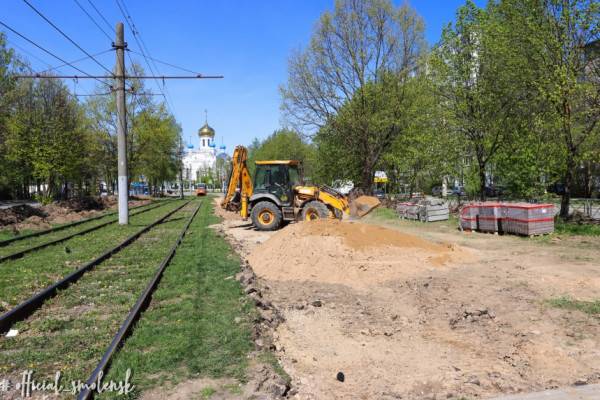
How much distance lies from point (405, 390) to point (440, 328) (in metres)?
2.16

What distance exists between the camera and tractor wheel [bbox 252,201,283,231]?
1978 centimetres

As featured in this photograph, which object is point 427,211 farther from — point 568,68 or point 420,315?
point 420,315

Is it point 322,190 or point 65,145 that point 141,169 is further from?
point 322,190

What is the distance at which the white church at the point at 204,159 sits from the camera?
426 feet

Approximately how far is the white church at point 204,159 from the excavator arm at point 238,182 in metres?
104

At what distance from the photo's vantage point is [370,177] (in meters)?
35.1

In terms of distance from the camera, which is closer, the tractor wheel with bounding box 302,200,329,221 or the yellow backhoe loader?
the tractor wheel with bounding box 302,200,329,221

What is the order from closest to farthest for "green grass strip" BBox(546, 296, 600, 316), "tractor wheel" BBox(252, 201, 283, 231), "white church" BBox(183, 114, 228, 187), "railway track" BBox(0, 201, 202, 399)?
"railway track" BBox(0, 201, 202, 399), "green grass strip" BBox(546, 296, 600, 316), "tractor wheel" BBox(252, 201, 283, 231), "white church" BBox(183, 114, 228, 187)

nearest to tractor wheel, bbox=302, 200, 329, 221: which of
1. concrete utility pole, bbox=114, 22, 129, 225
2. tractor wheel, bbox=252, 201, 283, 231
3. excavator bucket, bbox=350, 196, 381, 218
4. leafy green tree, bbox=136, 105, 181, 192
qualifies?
tractor wheel, bbox=252, 201, 283, 231

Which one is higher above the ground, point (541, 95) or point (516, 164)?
point (541, 95)

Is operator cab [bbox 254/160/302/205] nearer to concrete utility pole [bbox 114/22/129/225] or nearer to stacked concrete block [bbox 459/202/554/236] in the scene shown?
concrete utility pole [bbox 114/22/129/225]

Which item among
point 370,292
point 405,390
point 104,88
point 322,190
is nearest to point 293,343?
point 405,390

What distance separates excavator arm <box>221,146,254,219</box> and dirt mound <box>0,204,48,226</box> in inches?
385

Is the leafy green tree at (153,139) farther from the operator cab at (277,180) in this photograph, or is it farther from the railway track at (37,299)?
the railway track at (37,299)
